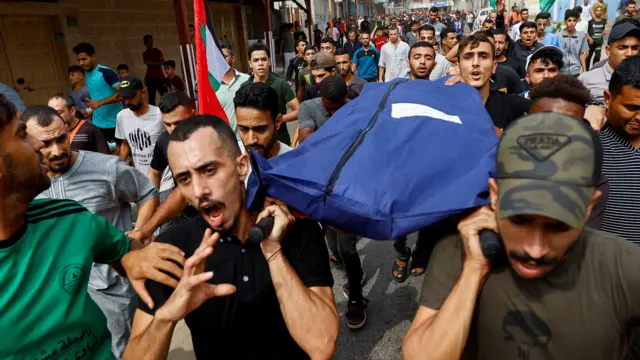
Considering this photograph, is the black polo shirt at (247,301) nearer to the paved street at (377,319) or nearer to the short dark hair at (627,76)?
the paved street at (377,319)

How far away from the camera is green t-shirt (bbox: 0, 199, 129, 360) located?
4.59 feet

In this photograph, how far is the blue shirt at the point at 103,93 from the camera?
5816 millimetres

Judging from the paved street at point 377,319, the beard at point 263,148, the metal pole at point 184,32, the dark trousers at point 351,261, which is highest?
the metal pole at point 184,32

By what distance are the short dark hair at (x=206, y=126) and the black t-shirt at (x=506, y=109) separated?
1.78 meters

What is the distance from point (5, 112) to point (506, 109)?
266 cm

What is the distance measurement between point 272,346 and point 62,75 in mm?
8347

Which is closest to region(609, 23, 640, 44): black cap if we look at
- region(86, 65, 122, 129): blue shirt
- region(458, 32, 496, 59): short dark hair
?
region(458, 32, 496, 59): short dark hair

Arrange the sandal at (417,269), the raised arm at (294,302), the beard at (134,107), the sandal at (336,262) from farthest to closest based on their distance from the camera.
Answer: the beard at (134,107), the sandal at (336,262), the sandal at (417,269), the raised arm at (294,302)

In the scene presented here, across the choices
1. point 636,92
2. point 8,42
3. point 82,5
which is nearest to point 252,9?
point 82,5

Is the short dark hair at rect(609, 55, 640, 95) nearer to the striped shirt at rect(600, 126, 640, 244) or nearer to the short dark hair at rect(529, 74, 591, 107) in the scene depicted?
the short dark hair at rect(529, 74, 591, 107)

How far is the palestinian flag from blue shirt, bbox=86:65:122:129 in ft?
8.00

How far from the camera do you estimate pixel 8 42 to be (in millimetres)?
7199

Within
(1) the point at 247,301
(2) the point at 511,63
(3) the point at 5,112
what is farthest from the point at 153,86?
(1) the point at 247,301

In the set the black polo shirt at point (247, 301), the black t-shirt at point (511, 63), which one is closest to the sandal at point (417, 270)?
the black polo shirt at point (247, 301)
